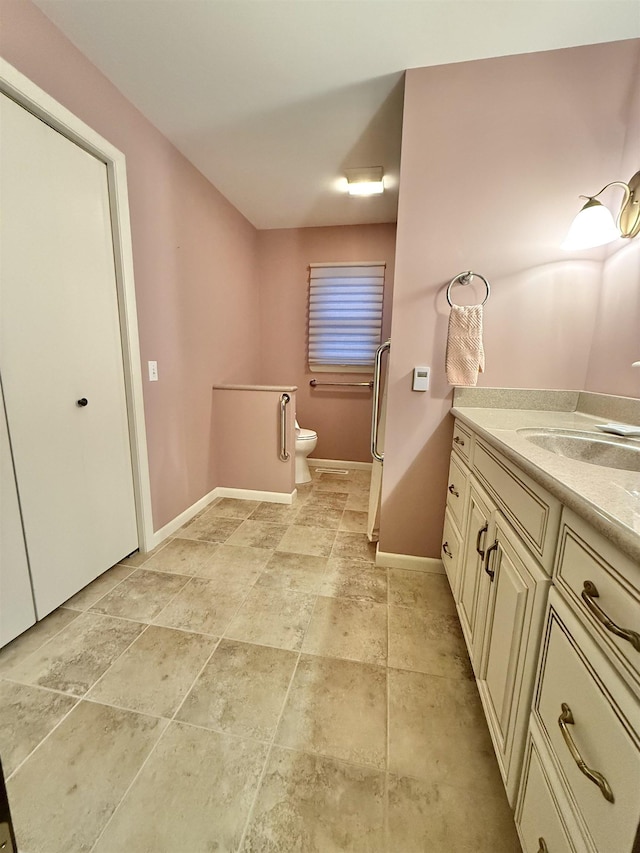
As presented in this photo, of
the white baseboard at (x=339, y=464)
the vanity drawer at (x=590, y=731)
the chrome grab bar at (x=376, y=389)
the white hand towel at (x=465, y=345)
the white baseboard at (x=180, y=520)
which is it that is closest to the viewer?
the vanity drawer at (x=590, y=731)

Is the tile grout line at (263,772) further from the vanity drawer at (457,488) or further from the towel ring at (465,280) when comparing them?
the towel ring at (465,280)

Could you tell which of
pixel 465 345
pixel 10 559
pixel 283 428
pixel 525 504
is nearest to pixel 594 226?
pixel 465 345

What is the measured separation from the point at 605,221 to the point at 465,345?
648 millimetres

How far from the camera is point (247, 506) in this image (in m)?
2.59

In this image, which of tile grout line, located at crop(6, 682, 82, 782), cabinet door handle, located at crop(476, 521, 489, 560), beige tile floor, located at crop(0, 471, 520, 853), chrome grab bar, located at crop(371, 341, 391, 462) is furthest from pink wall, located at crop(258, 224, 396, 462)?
tile grout line, located at crop(6, 682, 82, 782)

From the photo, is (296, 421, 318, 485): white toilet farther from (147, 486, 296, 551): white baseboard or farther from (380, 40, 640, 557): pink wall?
(380, 40, 640, 557): pink wall

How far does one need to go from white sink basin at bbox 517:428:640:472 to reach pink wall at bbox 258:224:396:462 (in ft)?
7.33

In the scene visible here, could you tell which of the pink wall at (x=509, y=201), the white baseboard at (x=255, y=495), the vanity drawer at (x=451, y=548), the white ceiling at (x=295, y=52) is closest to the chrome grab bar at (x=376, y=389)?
the pink wall at (x=509, y=201)

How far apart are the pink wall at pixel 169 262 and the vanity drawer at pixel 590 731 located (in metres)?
2.00

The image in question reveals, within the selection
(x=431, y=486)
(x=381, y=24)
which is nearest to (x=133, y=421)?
(x=431, y=486)

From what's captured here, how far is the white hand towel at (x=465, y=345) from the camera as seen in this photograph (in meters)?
1.48

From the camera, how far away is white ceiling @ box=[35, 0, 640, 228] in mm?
1220

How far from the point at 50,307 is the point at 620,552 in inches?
74.6

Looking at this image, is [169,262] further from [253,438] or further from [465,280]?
[465,280]
